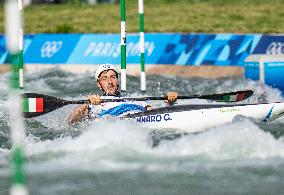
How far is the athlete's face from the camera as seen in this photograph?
11.3 metres

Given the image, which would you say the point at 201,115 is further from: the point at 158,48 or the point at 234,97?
the point at 158,48

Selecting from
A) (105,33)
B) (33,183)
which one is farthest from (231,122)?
(105,33)

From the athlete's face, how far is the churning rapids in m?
0.56

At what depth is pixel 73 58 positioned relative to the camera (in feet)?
60.1

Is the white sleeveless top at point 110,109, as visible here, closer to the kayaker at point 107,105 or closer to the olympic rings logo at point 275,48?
the kayaker at point 107,105

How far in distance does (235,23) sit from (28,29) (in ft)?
15.6

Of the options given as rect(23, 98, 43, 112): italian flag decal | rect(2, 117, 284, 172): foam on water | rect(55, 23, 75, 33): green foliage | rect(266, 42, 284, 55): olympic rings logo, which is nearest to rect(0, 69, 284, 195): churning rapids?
rect(2, 117, 284, 172): foam on water

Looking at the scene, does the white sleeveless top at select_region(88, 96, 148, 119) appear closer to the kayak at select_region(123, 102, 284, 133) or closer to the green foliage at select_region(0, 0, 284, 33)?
the kayak at select_region(123, 102, 284, 133)

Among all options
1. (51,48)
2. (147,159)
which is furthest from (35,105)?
(51,48)

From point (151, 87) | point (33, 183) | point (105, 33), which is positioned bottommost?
point (33, 183)

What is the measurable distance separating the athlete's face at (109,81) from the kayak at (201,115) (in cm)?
51

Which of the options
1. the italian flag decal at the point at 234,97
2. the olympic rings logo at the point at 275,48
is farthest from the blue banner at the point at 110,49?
the italian flag decal at the point at 234,97

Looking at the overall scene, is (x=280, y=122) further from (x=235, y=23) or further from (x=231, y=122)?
(x=235, y=23)

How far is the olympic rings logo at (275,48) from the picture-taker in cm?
1611
